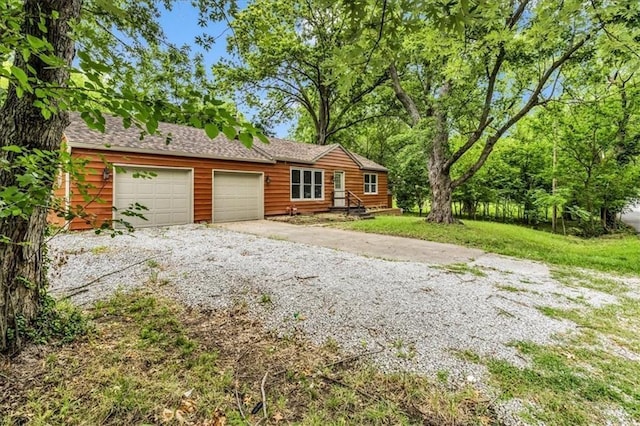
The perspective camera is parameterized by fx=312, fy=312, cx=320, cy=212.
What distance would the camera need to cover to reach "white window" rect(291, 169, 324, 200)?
13914 mm

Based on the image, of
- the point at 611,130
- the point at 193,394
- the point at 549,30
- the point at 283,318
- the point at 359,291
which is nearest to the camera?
the point at 193,394

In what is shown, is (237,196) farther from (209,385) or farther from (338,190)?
(209,385)

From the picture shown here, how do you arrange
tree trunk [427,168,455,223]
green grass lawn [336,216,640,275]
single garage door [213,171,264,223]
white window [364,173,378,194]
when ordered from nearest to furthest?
green grass lawn [336,216,640,275], single garage door [213,171,264,223], tree trunk [427,168,455,223], white window [364,173,378,194]

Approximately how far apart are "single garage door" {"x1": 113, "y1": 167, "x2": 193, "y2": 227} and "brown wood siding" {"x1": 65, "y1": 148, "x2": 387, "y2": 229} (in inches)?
8.4

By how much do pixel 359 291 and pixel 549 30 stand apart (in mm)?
A: 7029

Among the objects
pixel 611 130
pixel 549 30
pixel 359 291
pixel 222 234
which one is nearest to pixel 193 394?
pixel 359 291

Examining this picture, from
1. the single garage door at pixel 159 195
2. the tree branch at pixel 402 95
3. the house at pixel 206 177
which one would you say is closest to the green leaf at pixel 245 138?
the house at pixel 206 177

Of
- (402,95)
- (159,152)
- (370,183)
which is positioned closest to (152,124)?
(159,152)

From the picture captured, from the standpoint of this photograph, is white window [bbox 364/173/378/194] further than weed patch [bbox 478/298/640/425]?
Yes

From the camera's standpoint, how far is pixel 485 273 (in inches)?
200

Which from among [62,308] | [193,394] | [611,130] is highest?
[611,130]

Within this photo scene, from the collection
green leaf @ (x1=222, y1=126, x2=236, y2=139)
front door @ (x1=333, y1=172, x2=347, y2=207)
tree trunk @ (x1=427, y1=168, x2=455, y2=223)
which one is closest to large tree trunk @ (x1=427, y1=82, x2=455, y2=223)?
tree trunk @ (x1=427, y1=168, x2=455, y2=223)

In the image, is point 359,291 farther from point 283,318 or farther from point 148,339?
point 148,339

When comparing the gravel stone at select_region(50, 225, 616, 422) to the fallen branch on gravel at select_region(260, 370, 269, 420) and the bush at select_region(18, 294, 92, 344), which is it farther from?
the fallen branch on gravel at select_region(260, 370, 269, 420)
